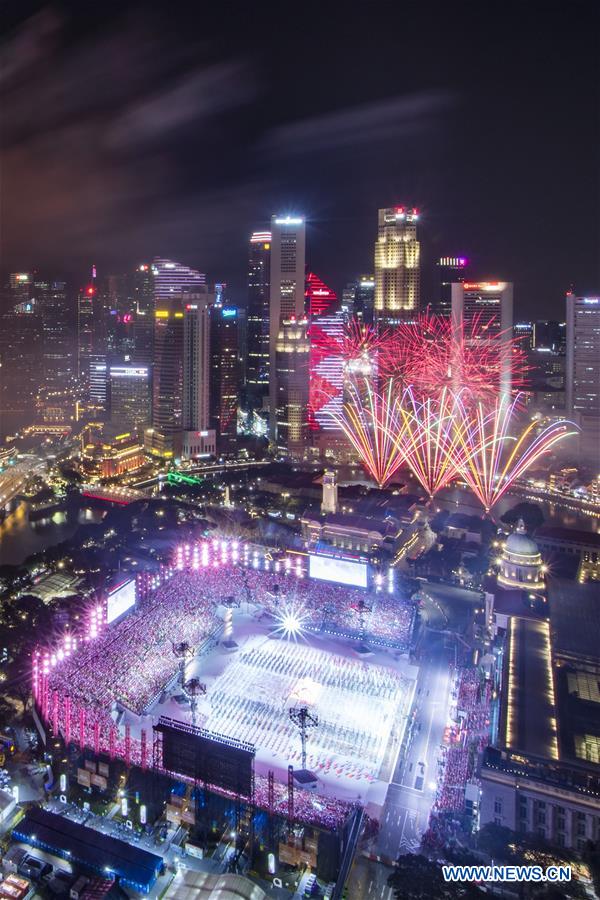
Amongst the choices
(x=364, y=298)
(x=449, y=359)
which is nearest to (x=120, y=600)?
(x=449, y=359)

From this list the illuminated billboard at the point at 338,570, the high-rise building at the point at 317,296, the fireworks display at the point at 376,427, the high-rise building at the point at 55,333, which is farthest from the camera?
the high-rise building at the point at 55,333

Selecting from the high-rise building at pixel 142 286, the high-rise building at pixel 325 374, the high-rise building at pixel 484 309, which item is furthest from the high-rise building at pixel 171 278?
the high-rise building at pixel 484 309

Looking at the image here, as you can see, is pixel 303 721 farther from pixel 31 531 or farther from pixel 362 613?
pixel 31 531

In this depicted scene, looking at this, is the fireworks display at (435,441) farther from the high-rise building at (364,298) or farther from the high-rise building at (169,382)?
the high-rise building at (364,298)

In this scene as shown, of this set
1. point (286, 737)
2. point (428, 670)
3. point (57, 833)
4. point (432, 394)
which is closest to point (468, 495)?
point (432, 394)

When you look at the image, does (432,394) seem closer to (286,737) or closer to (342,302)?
(286,737)

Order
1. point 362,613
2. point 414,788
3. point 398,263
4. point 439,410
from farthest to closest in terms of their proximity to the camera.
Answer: point 398,263, point 439,410, point 362,613, point 414,788
